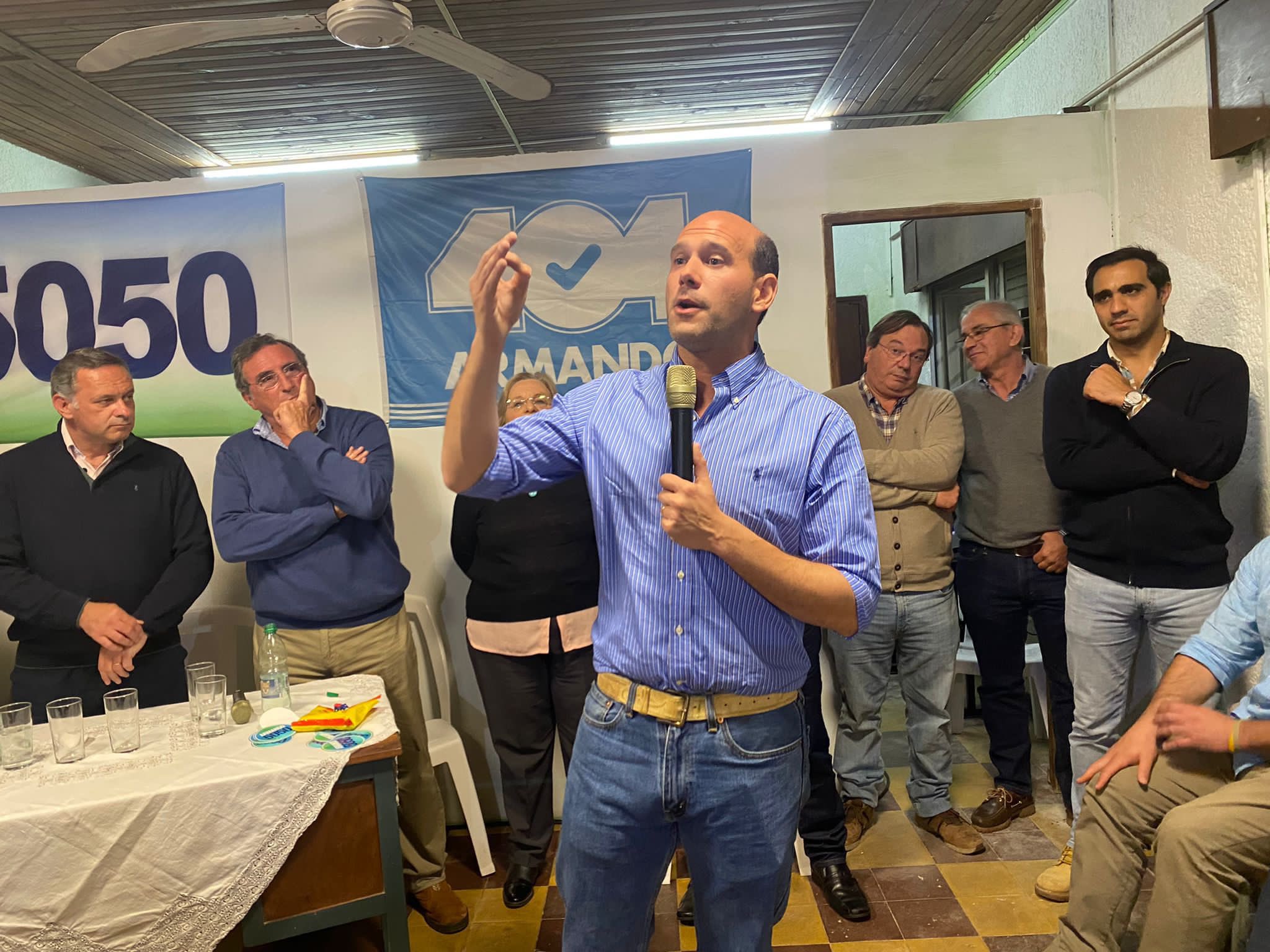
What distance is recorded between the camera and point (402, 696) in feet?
9.13

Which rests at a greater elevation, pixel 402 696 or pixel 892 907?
pixel 402 696

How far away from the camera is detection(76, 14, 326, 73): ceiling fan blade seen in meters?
2.29

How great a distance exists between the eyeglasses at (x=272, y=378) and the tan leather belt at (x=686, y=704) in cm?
191

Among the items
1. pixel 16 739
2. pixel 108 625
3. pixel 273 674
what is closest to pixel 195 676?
pixel 273 674

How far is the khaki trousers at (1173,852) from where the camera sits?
1.79 meters

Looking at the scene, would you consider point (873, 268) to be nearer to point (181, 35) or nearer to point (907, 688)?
point (907, 688)

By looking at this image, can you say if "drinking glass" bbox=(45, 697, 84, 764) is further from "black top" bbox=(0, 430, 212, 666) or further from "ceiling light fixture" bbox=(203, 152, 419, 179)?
"ceiling light fixture" bbox=(203, 152, 419, 179)

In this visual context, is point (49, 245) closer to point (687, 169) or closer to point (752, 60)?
point (687, 169)

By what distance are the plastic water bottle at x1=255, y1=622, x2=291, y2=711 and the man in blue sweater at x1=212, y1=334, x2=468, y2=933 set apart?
1.23ft

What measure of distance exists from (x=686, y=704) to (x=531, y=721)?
5.53 feet

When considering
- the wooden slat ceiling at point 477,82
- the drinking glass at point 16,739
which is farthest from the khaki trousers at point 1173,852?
the wooden slat ceiling at point 477,82

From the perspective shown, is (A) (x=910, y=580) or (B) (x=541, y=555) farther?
(A) (x=910, y=580)

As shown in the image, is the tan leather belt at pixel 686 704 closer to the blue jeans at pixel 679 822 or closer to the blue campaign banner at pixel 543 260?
the blue jeans at pixel 679 822

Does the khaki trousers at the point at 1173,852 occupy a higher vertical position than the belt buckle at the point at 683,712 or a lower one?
lower
